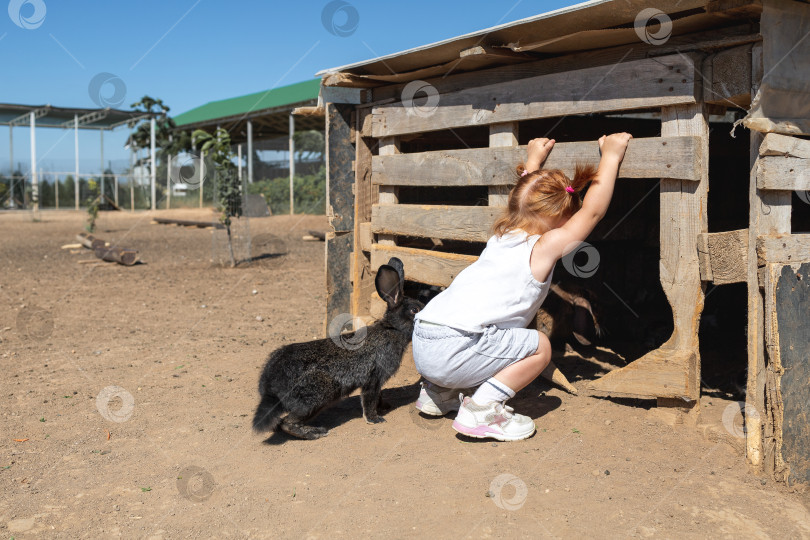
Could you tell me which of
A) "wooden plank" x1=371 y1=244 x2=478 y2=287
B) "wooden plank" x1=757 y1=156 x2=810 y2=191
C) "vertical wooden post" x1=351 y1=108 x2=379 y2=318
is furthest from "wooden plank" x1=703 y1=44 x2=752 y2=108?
"vertical wooden post" x1=351 y1=108 x2=379 y2=318

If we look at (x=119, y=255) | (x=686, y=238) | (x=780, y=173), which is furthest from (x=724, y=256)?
(x=119, y=255)

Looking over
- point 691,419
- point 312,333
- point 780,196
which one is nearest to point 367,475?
point 691,419

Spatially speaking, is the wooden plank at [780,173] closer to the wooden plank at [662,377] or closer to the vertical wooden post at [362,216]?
the wooden plank at [662,377]

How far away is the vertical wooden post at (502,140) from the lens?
15.7ft

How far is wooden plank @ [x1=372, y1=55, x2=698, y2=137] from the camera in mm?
3797

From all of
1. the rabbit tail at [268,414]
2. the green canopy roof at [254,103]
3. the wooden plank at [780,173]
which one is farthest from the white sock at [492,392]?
the green canopy roof at [254,103]

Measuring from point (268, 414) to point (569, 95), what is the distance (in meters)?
2.65

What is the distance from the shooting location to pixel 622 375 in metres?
4.18

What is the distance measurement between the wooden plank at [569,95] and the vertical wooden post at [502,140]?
6 cm

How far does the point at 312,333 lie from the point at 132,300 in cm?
335

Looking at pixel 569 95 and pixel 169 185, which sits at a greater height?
pixel 169 185

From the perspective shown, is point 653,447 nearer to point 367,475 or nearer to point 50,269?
point 367,475

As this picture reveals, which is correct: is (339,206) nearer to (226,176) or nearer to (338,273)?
(338,273)

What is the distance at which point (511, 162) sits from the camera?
15.4ft
